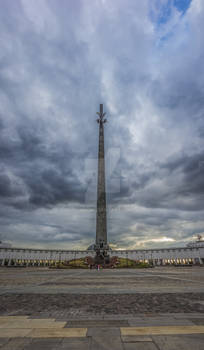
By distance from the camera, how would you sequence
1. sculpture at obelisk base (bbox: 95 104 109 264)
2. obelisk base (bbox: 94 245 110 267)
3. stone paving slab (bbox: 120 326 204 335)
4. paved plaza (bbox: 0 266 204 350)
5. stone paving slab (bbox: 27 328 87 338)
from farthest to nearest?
sculpture at obelisk base (bbox: 95 104 109 264) < obelisk base (bbox: 94 245 110 267) < stone paving slab (bbox: 120 326 204 335) < stone paving slab (bbox: 27 328 87 338) < paved plaza (bbox: 0 266 204 350)

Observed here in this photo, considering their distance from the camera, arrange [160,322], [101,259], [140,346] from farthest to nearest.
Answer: [101,259] < [160,322] < [140,346]

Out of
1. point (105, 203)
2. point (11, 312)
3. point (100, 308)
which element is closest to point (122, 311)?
point (100, 308)

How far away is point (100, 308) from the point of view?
25.1 ft

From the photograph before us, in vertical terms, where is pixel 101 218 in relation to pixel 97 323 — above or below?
above

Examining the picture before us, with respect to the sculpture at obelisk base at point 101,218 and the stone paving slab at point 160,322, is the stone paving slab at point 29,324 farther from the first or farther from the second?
the sculpture at obelisk base at point 101,218

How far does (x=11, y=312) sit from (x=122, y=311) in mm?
4067

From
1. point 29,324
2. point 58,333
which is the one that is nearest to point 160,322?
point 58,333

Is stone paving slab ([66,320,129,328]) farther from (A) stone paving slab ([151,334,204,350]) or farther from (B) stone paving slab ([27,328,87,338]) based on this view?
(A) stone paving slab ([151,334,204,350])

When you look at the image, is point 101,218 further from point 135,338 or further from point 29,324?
point 135,338

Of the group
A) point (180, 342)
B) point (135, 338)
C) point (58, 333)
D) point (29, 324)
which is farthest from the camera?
point (29, 324)

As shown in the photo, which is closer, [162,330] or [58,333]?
[58,333]

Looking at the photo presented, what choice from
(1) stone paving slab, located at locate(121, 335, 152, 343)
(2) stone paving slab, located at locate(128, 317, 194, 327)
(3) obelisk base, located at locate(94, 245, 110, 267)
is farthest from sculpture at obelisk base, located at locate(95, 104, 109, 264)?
(1) stone paving slab, located at locate(121, 335, 152, 343)

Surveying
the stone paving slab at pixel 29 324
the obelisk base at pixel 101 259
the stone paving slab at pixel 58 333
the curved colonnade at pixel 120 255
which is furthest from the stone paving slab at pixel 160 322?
the curved colonnade at pixel 120 255

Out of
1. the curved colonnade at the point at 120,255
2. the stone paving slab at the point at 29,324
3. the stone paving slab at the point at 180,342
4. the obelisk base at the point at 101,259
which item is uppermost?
the curved colonnade at the point at 120,255
